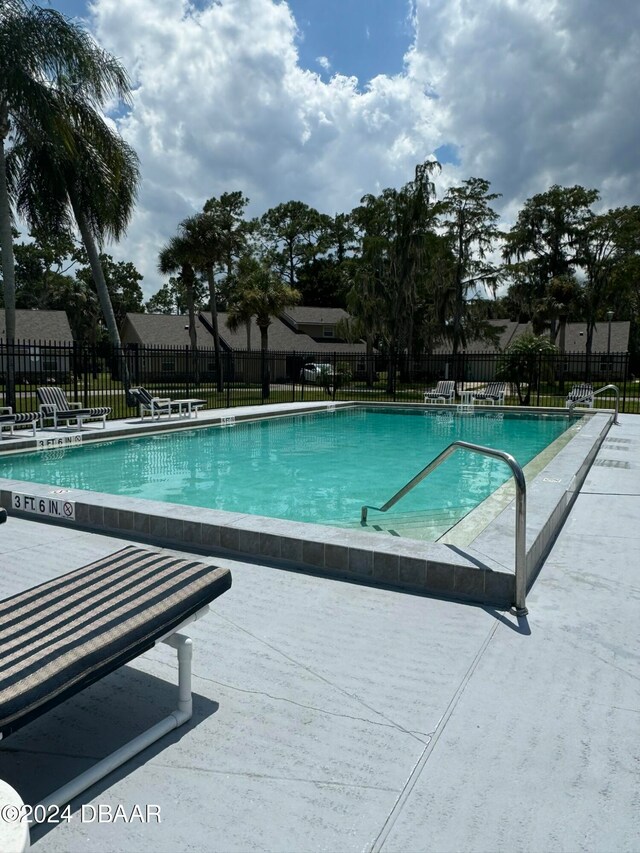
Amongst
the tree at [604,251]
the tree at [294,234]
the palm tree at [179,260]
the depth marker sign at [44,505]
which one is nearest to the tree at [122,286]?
the tree at [294,234]

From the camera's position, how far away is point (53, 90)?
15.6m

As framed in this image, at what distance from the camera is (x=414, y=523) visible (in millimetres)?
6539

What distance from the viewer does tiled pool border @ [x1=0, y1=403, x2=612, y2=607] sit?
4.07m

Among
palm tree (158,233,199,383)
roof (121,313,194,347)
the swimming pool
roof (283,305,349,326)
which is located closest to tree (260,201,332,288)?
roof (283,305,349,326)

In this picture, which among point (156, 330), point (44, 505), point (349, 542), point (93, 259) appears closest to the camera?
point (349, 542)

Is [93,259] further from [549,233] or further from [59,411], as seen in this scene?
[549,233]

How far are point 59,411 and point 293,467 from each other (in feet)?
19.9

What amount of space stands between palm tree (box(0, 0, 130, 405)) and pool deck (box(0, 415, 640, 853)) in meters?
12.8

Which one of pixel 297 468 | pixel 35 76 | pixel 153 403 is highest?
pixel 35 76

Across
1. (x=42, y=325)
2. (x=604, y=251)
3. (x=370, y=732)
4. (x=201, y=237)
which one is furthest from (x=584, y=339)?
(x=370, y=732)

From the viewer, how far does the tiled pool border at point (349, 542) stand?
4.07 meters

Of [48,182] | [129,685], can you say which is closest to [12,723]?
[129,685]

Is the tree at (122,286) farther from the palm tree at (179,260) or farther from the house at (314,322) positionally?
the palm tree at (179,260)

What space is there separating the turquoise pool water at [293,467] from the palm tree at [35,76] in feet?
15.7
